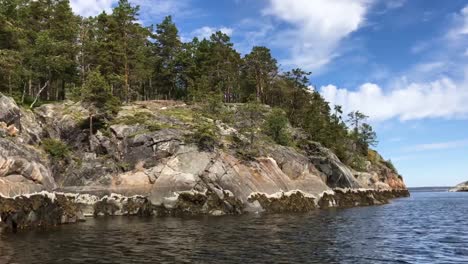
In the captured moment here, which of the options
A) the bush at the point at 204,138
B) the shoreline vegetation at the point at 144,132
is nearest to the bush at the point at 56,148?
the shoreline vegetation at the point at 144,132

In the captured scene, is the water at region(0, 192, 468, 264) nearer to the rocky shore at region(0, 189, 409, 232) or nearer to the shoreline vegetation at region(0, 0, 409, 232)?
the rocky shore at region(0, 189, 409, 232)

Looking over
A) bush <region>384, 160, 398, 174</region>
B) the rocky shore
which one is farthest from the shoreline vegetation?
bush <region>384, 160, 398, 174</region>

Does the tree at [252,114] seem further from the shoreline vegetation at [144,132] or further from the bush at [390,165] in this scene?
the bush at [390,165]

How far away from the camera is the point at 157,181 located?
5722 centimetres

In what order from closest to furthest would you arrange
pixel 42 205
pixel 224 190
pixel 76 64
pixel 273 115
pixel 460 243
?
pixel 460 243, pixel 42 205, pixel 224 190, pixel 273 115, pixel 76 64

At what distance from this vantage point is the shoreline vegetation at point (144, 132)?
179 feet

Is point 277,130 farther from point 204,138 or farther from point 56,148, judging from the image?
point 56,148

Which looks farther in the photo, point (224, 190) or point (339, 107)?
point (339, 107)

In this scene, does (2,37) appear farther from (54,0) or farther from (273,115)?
(273,115)

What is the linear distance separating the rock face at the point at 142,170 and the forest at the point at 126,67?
7.02 m

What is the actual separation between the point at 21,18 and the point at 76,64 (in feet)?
48.9

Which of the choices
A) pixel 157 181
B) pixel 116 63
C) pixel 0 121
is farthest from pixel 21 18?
pixel 157 181

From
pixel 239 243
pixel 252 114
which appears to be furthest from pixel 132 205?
pixel 252 114

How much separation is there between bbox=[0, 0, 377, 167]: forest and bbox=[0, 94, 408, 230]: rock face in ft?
23.0
